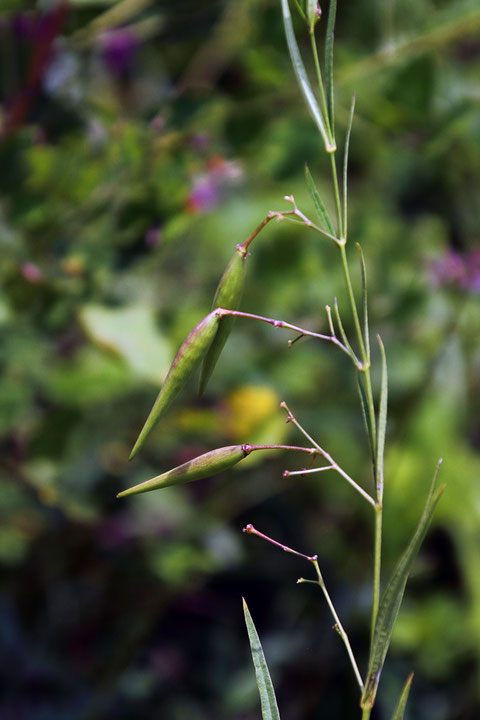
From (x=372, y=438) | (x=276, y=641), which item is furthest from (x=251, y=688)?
(x=372, y=438)

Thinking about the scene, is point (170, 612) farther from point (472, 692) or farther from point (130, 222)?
point (130, 222)

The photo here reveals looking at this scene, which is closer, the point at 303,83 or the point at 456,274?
the point at 303,83

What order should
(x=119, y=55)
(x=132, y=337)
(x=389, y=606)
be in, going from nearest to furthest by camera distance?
(x=389, y=606), (x=132, y=337), (x=119, y=55)

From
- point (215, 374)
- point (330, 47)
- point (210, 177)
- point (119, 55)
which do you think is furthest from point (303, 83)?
point (119, 55)

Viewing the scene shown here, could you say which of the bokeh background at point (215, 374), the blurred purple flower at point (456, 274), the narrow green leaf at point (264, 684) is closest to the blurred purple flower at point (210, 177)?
the bokeh background at point (215, 374)

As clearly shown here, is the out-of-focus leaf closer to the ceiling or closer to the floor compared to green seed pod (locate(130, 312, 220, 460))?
closer to the floor

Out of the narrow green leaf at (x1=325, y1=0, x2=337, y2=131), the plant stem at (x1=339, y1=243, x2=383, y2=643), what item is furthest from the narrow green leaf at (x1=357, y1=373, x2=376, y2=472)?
the narrow green leaf at (x1=325, y1=0, x2=337, y2=131)

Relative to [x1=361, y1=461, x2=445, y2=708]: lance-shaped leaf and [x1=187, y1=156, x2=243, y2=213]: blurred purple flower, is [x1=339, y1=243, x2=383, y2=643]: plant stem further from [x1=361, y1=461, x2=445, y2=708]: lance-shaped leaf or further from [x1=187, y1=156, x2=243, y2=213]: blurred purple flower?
[x1=187, y1=156, x2=243, y2=213]: blurred purple flower

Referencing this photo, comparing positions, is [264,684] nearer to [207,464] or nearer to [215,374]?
[207,464]
